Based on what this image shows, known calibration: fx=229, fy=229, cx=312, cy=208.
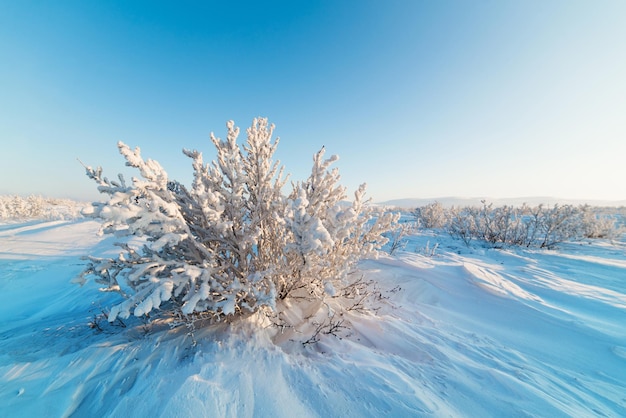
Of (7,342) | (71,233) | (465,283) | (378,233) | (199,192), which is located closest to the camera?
(199,192)

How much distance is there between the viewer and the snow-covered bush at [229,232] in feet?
5.44

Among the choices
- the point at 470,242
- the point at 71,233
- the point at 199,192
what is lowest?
the point at 470,242

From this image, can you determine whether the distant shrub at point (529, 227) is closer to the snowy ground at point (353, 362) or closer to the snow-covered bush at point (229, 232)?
the snowy ground at point (353, 362)

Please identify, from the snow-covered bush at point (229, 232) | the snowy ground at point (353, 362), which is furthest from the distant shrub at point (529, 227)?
the snow-covered bush at point (229, 232)

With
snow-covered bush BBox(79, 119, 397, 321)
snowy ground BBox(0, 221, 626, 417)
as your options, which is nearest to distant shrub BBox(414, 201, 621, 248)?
snowy ground BBox(0, 221, 626, 417)

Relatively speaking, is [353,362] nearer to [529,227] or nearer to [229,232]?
[229,232]

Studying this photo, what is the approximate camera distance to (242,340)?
6.62 ft

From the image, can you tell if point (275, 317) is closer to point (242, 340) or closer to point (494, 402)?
point (242, 340)

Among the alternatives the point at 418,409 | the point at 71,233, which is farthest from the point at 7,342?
the point at 71,233

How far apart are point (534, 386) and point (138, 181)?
11.1 ft

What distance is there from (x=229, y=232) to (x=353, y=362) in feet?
5.23

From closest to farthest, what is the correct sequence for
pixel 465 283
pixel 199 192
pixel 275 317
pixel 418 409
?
1. pixel 418 409
2. pixel 199 192
3. pixel 275 317
4. pixel 465 283

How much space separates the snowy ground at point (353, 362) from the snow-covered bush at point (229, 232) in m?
0.42

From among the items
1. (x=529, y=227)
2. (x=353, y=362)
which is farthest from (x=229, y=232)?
(x=529, y=227)
